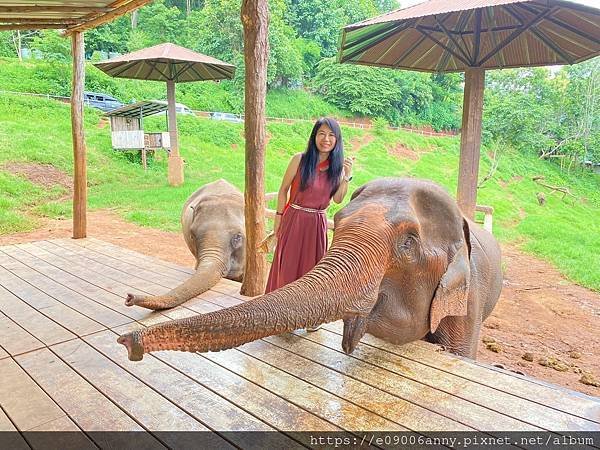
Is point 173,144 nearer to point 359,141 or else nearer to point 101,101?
point 101,101

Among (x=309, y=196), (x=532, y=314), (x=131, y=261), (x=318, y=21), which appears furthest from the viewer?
(x=318, y=21)

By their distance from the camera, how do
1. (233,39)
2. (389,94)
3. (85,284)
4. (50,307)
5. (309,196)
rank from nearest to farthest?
1. (309,196)
2. (50,307)
3. (85,284)
4. (233,39)
5. (389,94)

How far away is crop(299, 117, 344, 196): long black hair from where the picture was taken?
279 centimetres

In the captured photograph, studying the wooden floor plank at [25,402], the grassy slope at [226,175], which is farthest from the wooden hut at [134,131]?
the wooden floor plank at [25,402]

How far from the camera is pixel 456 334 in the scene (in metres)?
2.78

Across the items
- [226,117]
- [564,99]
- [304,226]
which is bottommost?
[304,226]

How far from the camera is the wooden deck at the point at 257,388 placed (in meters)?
2.05

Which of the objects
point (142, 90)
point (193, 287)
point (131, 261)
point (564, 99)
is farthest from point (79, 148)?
point (564, 99)

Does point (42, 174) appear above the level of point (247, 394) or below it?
above

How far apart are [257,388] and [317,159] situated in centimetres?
136

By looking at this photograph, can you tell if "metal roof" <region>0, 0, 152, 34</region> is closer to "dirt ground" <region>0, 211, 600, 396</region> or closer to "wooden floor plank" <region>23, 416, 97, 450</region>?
"dirt ground" <region>0, 211, 600, 396</region>

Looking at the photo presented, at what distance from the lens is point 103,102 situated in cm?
2142

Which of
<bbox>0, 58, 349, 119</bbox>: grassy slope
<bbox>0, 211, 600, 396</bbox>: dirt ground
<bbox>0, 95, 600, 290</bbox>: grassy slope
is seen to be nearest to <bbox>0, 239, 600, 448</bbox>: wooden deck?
<bbox>0, 211, 600, 396</bbox>: dirt ground

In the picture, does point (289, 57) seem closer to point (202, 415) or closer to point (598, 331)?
point (598, 331)
